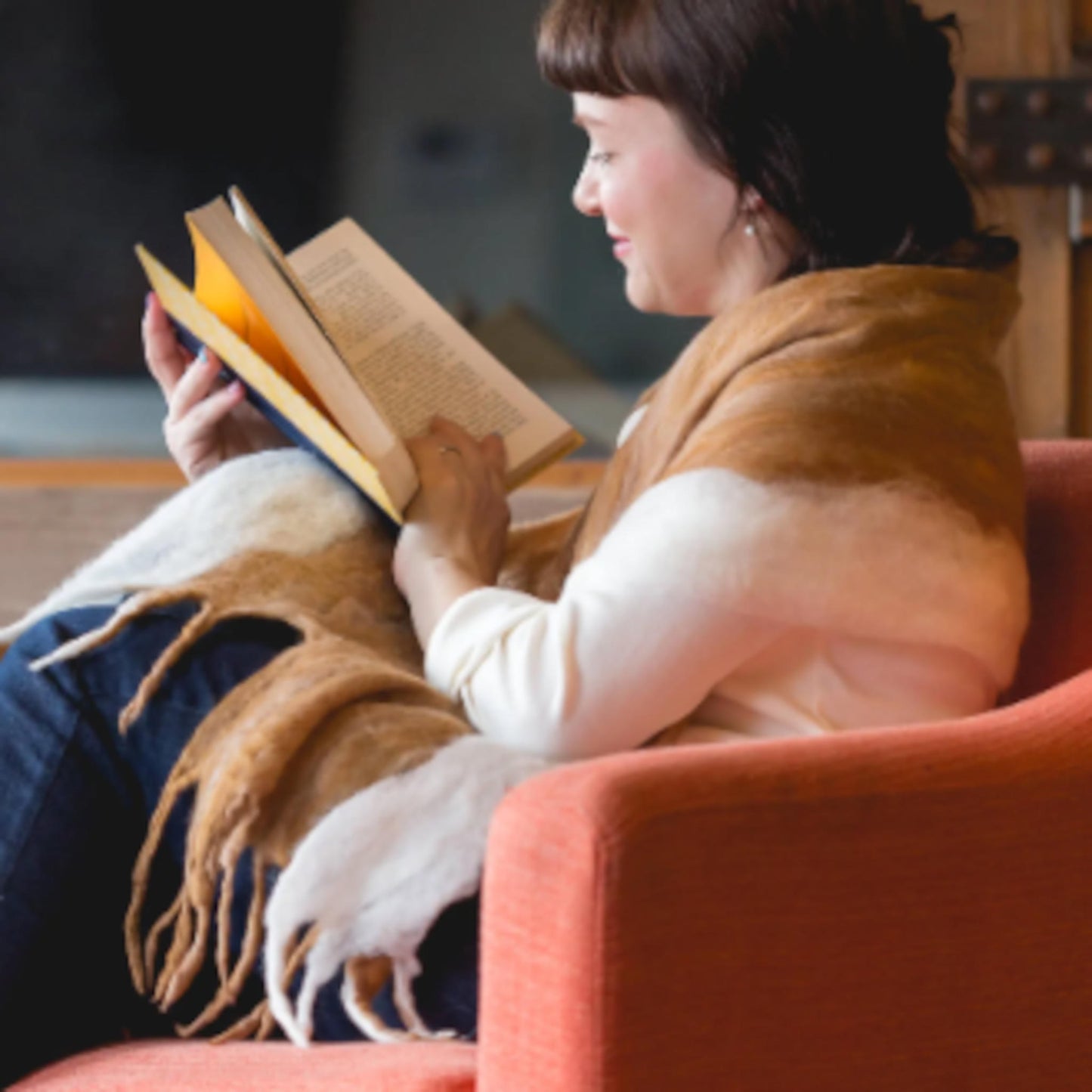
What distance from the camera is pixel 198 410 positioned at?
113cm

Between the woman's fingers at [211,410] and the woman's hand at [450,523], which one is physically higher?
the woman's fingers at [211,410]

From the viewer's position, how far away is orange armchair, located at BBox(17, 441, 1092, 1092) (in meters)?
0.61

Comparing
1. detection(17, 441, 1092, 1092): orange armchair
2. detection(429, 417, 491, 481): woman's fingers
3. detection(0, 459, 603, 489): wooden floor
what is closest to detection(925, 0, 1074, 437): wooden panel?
detection(0, 459, 603, 489): wooden floor

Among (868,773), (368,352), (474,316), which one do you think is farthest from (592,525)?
(474,316)

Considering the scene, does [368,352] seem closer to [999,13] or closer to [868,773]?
[868,773]

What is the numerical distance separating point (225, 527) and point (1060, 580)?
54cm

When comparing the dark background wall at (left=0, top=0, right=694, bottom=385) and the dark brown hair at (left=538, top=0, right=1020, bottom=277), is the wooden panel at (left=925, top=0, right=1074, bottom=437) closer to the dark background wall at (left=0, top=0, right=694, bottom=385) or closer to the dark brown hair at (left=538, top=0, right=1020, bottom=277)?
the dark background wall at (left=0, top=0, right=694, bottom=385)

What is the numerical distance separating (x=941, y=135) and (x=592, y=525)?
338mm

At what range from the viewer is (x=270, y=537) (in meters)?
1.00

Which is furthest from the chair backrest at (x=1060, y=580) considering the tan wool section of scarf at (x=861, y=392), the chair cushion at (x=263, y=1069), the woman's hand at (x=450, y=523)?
the chair cushion at (x=263, y=1069)

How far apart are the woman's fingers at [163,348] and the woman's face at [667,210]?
322mm

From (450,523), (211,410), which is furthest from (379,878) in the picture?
(211,410)

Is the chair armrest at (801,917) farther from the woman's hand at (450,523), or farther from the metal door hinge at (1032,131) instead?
the metal door hinge at (1032,131)

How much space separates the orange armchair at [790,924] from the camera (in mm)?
606
